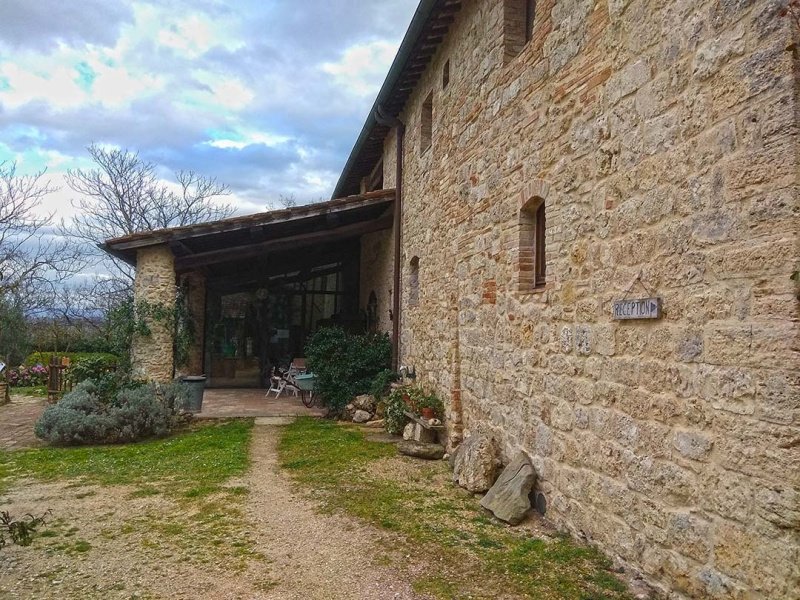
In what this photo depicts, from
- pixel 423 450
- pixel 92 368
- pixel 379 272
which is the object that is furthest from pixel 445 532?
pixel 379 272

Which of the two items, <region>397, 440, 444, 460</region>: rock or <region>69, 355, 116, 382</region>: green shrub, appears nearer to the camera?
<region>397, 440, 444, 460</region>: rock

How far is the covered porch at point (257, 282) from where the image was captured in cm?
949

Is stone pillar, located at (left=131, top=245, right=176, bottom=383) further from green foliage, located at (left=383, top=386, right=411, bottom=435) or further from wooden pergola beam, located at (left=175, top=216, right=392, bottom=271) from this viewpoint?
green foliage, located at (left=383, top=386, right=411, bottom=435)

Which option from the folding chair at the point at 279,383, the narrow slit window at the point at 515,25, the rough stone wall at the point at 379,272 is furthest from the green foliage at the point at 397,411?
the narrow slit window at the point at 515,25

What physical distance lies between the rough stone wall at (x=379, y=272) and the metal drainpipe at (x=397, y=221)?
1.47ft

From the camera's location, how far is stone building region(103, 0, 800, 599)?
8.36 ft

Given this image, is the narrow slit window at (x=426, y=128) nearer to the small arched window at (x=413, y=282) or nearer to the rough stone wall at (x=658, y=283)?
the small arched window at (x=413, y=282)

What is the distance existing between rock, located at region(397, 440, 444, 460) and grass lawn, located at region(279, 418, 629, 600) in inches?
7.2

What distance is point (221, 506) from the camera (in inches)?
194

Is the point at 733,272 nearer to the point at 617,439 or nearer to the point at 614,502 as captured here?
the point at 617,439

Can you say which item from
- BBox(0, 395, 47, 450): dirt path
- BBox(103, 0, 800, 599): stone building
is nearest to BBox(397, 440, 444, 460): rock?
BBox(103, 0, 800, 599): stone building

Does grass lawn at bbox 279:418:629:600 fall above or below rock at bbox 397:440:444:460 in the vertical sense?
below

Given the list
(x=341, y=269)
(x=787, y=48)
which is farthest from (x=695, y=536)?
(x=341, y=269)

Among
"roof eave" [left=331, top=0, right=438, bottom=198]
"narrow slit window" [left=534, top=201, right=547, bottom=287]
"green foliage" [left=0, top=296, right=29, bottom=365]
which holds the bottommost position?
"green foliage" [left=0, top=296, right=29, bottom=365]
